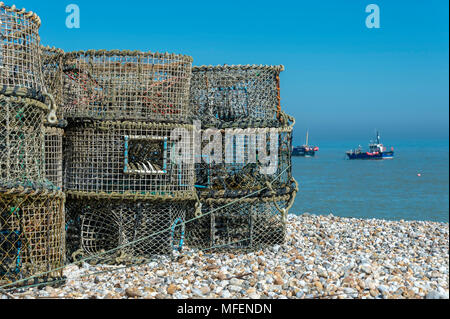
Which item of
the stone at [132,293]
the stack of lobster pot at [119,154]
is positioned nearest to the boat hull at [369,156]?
the stack of lobster pot at [119,154]

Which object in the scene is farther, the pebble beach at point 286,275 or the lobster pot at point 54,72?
the lobster pot at point 54,72

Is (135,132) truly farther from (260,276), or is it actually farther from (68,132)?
(260,276)

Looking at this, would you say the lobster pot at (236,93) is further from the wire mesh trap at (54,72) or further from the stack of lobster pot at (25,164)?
the stack of lobster pot at (25,164)

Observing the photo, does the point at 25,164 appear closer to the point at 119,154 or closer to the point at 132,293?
the point at 119,154

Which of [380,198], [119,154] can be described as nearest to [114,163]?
[119,154]

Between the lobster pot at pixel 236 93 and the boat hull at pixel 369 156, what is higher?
the lobster pot at pixel 236 93

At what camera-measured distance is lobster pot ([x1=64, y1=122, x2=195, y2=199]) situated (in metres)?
10.5

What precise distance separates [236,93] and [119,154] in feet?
10.3

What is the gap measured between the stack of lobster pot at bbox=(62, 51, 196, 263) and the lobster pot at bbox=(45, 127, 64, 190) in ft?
1.15

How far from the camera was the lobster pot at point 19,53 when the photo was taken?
8.76 meters

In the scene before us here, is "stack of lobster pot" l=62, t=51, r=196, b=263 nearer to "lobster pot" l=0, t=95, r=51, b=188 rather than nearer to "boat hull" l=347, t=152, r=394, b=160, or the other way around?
"lobster pot" l=0, t=95, r=51, b=188

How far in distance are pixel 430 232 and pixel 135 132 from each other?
28.1 feet

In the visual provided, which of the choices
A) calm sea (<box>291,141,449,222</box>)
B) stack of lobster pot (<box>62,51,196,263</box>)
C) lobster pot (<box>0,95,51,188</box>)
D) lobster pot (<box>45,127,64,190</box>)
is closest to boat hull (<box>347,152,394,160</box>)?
calm sea (<box>291,141,449,222</box>)

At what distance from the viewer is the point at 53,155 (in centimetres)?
1027
